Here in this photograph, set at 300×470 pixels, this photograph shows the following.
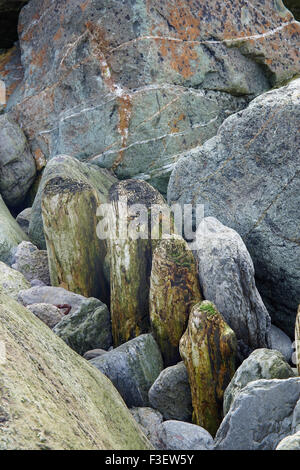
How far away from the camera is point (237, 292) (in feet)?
15.9

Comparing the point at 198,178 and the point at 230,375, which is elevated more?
the point at 198,178

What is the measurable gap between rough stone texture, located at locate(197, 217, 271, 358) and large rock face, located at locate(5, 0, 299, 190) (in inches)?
140

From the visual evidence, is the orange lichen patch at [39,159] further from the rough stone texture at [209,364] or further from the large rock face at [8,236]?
the rough stone texture at [209,364]

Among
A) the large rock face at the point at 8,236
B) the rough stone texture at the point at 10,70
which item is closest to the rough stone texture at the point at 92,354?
the large rock face at the point at 8,236

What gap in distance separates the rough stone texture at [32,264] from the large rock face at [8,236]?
267 mm

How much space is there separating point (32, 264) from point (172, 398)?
300 centimetres

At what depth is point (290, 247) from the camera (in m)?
5.59

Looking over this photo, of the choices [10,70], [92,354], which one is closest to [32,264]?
[92,354]

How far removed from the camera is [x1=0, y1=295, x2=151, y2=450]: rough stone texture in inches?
95.0

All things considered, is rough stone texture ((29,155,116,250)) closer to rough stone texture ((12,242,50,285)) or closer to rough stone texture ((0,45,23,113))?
rough stone texture ((12,242,50,285))

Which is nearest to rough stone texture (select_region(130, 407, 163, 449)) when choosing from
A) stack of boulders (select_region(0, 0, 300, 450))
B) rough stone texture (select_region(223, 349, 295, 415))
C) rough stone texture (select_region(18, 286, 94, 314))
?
stack of boulders (select_region(0, 0, 300, 450))

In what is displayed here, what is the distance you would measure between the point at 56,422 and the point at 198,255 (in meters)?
2.94

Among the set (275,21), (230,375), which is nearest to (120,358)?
(230,375)

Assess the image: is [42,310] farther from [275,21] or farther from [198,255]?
[275,21]
